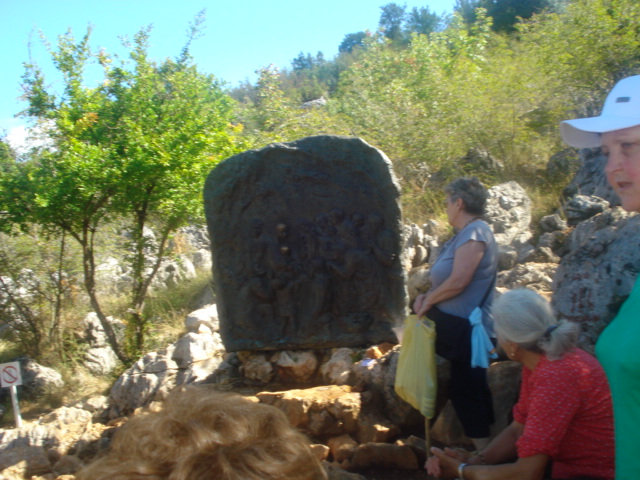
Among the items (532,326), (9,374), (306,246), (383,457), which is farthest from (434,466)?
(9,374)

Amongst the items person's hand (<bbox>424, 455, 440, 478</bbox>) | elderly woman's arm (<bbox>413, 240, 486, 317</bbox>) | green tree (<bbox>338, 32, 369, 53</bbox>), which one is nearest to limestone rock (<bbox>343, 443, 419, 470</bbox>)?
person's hand (<bbox>424, 455, 440, 478</bbox>)

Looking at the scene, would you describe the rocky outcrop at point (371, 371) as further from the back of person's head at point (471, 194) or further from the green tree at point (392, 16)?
the green tree at point (392, 16)

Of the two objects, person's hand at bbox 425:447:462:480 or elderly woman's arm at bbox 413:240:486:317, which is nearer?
person's hand at bbox 425:447:462:480

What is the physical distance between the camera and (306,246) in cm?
520

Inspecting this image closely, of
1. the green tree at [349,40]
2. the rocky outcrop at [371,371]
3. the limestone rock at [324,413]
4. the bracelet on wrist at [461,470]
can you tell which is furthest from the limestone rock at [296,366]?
the green tree at [349,40]

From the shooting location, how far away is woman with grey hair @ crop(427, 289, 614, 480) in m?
2.18

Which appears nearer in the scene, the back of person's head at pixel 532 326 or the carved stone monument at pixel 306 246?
the back of person's head at pixel 532 326

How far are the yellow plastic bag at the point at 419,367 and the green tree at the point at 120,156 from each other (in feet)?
11.6

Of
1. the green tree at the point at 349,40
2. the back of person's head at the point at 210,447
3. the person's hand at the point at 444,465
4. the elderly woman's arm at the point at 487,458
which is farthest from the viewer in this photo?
the green tree at the point at 349,40

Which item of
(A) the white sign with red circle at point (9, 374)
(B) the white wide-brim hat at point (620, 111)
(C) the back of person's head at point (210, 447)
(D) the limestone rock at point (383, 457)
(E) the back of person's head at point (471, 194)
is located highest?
(B) the white wide-brim hat at point (620, 111)

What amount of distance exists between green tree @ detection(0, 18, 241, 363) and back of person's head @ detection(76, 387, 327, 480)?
501 cm

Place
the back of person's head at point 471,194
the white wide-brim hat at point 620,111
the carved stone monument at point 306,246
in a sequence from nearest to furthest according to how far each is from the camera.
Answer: the white wide-brim hat at point 620,111, the back of person's head at point 471,194, the carved stone monument at point 306,246

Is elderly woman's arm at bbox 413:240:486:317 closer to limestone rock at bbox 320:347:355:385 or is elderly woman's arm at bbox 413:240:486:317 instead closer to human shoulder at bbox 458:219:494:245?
human shoulder at bbox 458:219:494:245

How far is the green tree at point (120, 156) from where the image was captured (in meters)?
5.80
